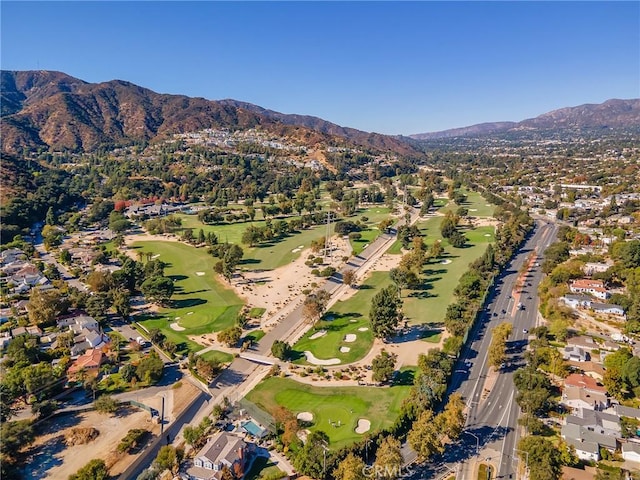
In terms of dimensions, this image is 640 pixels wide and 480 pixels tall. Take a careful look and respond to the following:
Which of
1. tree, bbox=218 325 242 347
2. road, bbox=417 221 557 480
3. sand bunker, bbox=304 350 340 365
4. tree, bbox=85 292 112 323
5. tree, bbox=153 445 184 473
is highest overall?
tree, bbox=85 292 112 323

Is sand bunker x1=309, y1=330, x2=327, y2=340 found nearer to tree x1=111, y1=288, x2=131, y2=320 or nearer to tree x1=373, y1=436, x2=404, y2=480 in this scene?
tree x1=373, y1=436, x2=404, y2=480

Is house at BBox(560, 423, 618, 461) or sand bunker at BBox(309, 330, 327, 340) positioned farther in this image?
sand bunker at BBox(309, 330, 327, 340)

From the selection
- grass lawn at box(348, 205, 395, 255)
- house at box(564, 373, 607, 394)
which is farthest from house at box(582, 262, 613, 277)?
grass lawn at box(348, 205, 395, 255)

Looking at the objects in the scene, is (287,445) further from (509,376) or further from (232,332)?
(509,376)

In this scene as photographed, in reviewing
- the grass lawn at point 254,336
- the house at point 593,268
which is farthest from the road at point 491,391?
the grass lawn at point 254,336

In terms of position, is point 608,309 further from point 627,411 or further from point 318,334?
point 318,334

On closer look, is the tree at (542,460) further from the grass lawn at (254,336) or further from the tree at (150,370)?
the tree at (150,370)
